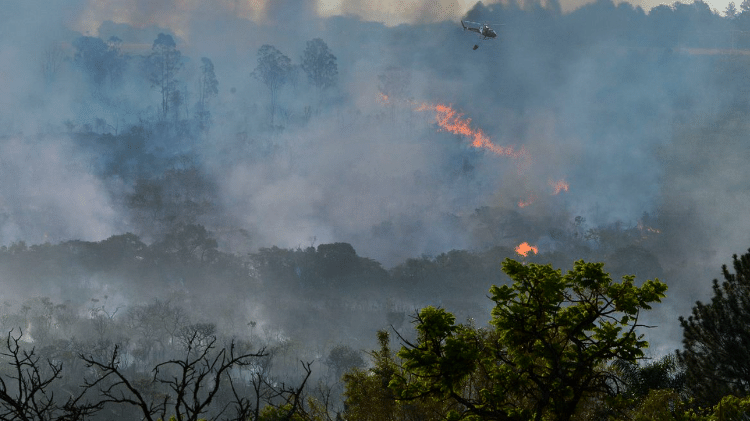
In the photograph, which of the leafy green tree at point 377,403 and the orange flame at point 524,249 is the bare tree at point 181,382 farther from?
the orange flame at point 524,249

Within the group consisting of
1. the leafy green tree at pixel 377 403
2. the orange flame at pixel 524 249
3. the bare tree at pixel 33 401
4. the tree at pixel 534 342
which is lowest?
the bare tree at pixel 33 401

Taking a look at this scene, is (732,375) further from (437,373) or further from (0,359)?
(0,359)

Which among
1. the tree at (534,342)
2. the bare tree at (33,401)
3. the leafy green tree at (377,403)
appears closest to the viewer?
the bare tree at (33,401)

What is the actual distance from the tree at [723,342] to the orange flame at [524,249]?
525ft

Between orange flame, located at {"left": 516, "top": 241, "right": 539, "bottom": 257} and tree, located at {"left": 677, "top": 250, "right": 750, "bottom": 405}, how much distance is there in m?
160

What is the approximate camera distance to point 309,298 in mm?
153625

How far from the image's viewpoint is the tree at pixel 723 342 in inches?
958

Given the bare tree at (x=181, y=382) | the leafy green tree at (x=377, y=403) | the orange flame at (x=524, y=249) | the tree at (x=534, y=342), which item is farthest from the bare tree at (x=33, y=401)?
the orange flame at (x=524, y=249)

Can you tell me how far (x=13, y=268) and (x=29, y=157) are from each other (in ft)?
195

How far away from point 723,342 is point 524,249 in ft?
544

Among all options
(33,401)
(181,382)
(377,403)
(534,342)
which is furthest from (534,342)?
(377,403)

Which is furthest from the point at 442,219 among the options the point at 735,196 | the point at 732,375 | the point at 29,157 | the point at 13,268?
the point at 732,375

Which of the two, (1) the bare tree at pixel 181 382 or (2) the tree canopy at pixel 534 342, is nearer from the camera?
(1) the bare tree at pixel 181 382

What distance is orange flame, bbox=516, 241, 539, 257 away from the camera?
607ft
